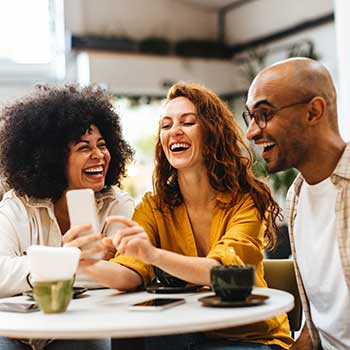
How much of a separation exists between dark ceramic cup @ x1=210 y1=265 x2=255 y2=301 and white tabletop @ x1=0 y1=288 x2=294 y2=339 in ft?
0.20

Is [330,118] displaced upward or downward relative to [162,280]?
upward

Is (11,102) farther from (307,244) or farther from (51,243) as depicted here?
(307,244)

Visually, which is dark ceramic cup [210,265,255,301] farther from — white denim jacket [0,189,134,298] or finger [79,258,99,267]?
white denim jacket [0,189,134,298]

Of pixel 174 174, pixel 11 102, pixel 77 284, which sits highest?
pixel 11 102

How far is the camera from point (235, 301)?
172cm

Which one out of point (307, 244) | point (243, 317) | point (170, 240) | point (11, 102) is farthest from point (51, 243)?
point (243, 317)

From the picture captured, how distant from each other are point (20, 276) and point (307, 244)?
0.91 metres

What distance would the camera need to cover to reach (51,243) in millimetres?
2510

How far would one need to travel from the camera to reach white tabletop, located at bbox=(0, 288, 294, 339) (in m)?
1.50

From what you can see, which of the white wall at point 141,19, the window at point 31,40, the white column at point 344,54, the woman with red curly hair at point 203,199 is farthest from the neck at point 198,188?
the white wall at point 141,19

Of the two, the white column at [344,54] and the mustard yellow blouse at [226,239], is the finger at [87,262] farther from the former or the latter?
the white column at [344,54]

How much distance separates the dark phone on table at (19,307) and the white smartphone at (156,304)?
0.26 m

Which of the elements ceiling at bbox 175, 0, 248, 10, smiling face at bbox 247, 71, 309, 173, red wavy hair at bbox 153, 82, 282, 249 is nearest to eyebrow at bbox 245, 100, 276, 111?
smiling face at bbox 247, 71, 309, 173

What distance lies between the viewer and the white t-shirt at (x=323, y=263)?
2.06 meters
